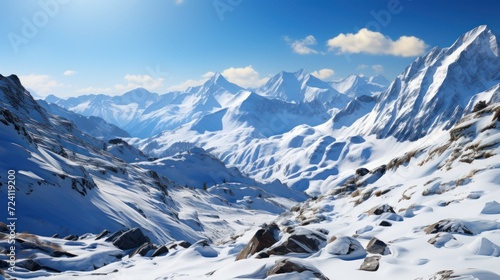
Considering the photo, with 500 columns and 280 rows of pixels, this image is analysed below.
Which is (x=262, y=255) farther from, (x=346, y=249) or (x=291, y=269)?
(x=291, y=269)

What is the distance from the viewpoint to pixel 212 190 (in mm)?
182375

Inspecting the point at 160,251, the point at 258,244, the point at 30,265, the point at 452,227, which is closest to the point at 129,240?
the point at 160,251

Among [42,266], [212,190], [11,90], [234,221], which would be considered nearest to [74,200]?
[42,266]

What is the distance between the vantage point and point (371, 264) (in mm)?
13227

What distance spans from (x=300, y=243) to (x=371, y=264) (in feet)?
15.1

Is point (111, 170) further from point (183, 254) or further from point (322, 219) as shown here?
point (183, 254)

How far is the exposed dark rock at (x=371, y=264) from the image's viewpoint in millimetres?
12943

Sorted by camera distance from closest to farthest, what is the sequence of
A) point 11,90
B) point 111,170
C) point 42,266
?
point 42,266, point 111,170, point 11,90

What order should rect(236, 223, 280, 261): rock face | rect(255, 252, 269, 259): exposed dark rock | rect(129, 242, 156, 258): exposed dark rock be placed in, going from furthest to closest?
rect(129, 242, 156, 258): exposed dark rock → rect(236, 223, 280, 261): rock face → rect(255, 252, 269, 259): exposed dark rock

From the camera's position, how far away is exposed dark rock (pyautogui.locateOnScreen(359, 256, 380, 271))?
12.9m

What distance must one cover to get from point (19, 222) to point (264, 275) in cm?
2979

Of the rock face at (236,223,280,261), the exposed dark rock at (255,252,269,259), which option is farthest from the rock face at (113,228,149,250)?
the exposed dark rock at (255,252,269,259)

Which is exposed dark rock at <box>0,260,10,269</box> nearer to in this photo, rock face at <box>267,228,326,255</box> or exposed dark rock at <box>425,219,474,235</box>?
rock face at <box>267,228,326,255</box>

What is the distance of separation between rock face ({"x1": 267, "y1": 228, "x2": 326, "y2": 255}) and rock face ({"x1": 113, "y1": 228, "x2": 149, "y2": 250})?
1464cm
